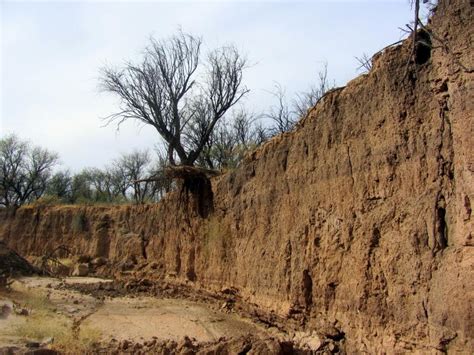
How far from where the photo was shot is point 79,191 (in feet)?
137

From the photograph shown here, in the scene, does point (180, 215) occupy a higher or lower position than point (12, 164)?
lower

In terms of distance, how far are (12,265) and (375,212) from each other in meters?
16.4

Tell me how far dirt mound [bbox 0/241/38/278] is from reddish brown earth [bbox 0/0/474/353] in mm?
9542

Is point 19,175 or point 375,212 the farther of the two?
point 19,175

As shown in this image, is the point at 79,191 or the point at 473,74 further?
the point at 79,191

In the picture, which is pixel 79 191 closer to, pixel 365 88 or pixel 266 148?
pixel 266 148

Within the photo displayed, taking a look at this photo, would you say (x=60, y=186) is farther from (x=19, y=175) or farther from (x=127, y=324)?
(x=127, y=324)

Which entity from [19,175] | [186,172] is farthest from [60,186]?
[186,172]

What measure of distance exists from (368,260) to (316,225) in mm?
1884

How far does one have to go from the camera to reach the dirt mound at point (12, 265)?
1892cm

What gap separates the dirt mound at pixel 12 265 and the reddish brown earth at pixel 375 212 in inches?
376

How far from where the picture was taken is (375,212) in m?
7.22

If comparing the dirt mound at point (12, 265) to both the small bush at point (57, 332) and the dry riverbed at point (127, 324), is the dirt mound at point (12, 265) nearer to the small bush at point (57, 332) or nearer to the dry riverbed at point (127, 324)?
the dry riverbed at point (127, 324)

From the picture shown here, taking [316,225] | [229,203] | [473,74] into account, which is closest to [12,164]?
[229,203]
